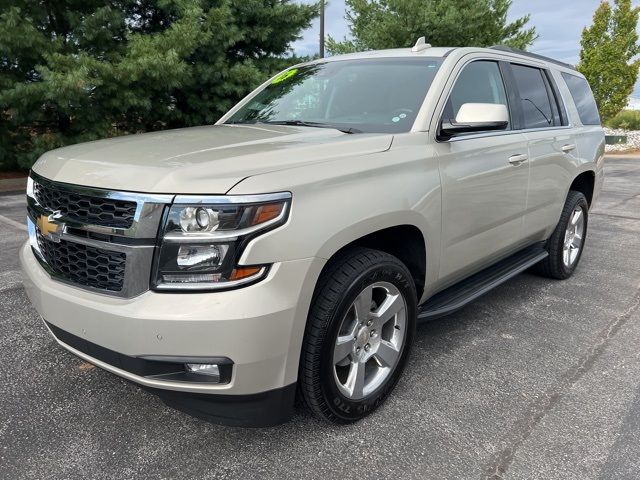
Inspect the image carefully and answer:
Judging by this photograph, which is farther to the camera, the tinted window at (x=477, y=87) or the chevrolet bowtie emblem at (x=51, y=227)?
the tinted window at (x=477, y=87)

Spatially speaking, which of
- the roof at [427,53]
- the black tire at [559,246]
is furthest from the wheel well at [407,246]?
the black tire at [559,246]

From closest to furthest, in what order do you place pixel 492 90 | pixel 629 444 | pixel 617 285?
1. pixel 629 444
2. pixel 492 90
3. pixel 617 285

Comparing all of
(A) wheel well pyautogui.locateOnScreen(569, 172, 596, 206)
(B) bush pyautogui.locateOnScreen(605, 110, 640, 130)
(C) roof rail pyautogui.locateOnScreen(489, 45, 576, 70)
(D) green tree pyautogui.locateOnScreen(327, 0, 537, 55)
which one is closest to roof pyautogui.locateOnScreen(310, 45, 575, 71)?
(C) roof rail pyautogui.locateOnScreen(489, 45, 576, 70)

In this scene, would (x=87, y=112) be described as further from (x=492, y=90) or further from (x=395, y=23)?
(x=395, y=23)

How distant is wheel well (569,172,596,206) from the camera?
4.79 metres

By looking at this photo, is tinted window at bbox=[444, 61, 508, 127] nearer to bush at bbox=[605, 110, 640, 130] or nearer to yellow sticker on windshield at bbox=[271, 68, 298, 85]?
yellow sticker on windshield at bbox=[271, 68, 298, 85]

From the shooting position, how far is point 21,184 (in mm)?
10000

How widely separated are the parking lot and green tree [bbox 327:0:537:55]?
1343cm

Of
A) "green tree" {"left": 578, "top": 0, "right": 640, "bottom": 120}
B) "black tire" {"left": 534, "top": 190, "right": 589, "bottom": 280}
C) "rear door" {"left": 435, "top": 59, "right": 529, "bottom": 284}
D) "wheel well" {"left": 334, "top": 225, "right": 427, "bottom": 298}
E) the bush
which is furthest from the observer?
the bush

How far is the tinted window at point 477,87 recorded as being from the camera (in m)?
3.04

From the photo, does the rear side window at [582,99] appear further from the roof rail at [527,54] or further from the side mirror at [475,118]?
the side mirror at [475,118]

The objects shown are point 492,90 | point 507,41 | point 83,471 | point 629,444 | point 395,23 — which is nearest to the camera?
point 83,471

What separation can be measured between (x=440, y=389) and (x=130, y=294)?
1.74m

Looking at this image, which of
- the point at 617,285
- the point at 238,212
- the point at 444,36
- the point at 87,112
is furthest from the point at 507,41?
the point at 238,212
